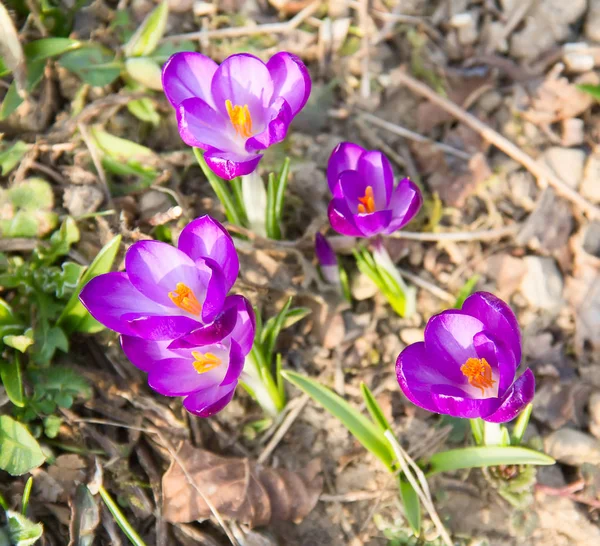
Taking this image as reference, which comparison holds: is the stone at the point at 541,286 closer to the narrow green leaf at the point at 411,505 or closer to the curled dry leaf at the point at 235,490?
the narrow green leaf at the point at 411,505

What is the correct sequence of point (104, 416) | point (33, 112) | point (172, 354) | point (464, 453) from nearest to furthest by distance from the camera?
point (172, 354) → point (464, 453) → point (104, 416) → point (33, 112)

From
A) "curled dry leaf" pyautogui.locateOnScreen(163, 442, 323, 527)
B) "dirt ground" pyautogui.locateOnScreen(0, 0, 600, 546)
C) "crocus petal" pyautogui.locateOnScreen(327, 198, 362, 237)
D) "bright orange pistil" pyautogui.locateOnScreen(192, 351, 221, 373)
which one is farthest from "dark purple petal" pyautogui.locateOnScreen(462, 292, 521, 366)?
"curled dry leaf" pyautogui.locateOnScreen(163, 442, 323, 527)

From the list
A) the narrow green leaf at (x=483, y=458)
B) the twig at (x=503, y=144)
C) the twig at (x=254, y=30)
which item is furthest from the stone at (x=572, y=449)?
the twig at (x=254, y=30)

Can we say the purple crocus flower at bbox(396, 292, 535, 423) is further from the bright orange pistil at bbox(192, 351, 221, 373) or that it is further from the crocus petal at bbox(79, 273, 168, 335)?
the crocus petal at bbox(79, 273, 168, 335)

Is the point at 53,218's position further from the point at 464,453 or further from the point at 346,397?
the point at 464,453

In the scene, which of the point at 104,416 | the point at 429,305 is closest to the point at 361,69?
the point at 429,305

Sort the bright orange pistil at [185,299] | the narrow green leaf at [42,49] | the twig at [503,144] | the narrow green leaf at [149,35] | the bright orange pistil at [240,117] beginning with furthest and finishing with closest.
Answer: the twig at [503,144] < the narrow green leaf at [149,35] < the narrow green leaf at [42,49] < the bright orange pistil at [240,117] < the bright orange pistil at [185,299]
